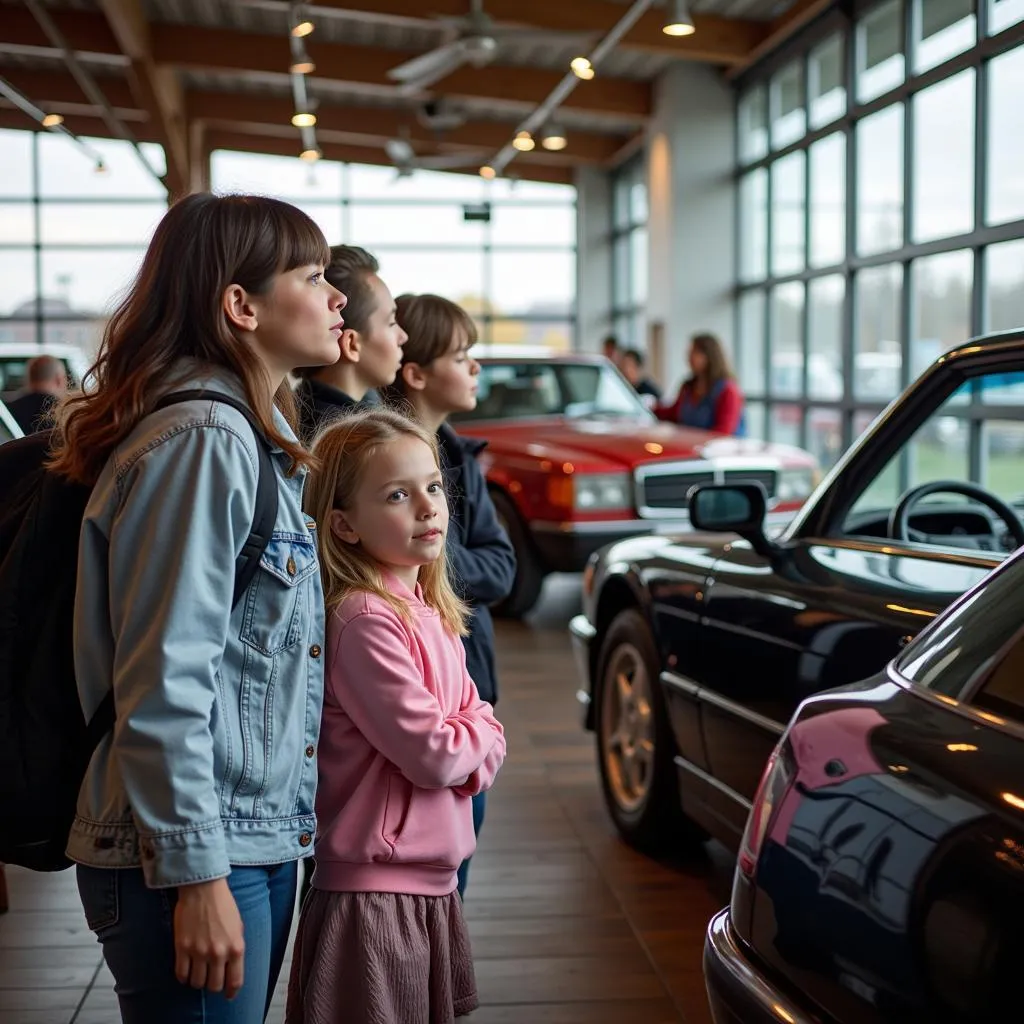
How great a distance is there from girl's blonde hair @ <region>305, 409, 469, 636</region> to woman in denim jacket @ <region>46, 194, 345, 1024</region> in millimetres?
235

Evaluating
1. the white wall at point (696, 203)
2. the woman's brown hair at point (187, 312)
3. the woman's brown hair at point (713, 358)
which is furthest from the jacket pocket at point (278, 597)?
the white wall at point (696, 203)

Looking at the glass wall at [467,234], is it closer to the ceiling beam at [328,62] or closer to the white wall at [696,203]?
the ceiling beam at [328,62]

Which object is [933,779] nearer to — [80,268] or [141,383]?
[141,383]

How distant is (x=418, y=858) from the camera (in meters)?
2.08

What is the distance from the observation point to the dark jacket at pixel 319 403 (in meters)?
2.76

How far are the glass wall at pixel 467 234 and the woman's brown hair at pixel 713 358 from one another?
40.5 ft

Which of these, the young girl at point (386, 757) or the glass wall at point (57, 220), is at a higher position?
the glass wall at point (57, 220)

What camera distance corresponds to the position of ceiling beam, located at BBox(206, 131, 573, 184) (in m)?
22.1

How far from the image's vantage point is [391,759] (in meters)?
2.04

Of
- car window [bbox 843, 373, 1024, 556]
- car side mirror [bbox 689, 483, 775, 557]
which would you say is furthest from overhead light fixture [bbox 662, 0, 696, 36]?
car side mirror [bbox 689, 483, 775, 557]

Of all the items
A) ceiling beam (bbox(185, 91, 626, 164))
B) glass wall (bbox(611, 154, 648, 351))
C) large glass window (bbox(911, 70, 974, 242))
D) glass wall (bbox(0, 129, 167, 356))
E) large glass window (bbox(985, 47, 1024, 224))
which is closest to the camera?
large glass window (bbox(985, 47, 1024, 224))

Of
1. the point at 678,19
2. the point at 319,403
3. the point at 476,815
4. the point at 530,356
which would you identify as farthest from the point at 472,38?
the point at 476,815

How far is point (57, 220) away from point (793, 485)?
658 inches

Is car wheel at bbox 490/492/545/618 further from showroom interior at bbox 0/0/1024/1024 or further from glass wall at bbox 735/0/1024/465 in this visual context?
glass wall at bbox 735/0/1024/465
